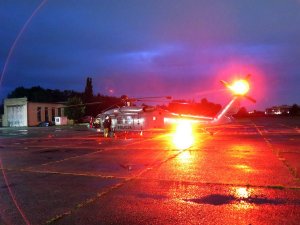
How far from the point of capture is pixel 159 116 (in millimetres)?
31719

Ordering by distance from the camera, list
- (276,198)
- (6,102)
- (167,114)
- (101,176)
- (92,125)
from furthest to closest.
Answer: (6,102)
(92,125)
(167,114)
(101,176)
(276,198)

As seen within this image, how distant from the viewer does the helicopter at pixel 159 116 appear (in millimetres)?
31188

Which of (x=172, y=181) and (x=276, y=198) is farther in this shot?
(x=172, y=181)

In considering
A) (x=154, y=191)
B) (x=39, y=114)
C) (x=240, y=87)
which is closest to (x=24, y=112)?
(x=39, y=114)

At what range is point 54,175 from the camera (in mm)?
12047

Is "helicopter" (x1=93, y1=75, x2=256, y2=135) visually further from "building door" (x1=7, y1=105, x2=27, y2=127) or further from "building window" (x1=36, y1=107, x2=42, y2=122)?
"building window" (x1=36, y1=107, x2=42, y2=122)

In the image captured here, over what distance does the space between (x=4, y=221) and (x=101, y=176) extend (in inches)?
193

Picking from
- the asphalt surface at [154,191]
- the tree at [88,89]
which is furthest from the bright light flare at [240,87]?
the tree at [88,89]

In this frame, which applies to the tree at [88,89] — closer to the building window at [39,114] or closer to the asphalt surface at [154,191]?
the building window at [39,114]

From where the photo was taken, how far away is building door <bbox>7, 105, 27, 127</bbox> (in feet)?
276

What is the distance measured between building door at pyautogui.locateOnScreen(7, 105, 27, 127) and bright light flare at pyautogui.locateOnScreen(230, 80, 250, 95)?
6520cm

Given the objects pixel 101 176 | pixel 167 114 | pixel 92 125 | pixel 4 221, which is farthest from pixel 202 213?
pixel 92 125

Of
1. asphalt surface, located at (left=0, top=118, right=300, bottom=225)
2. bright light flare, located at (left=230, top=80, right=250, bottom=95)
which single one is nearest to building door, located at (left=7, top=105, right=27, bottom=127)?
bright light flare, located at (left=230, top=80, right=250, bottom=95)

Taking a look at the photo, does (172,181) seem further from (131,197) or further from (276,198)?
(276,198)
